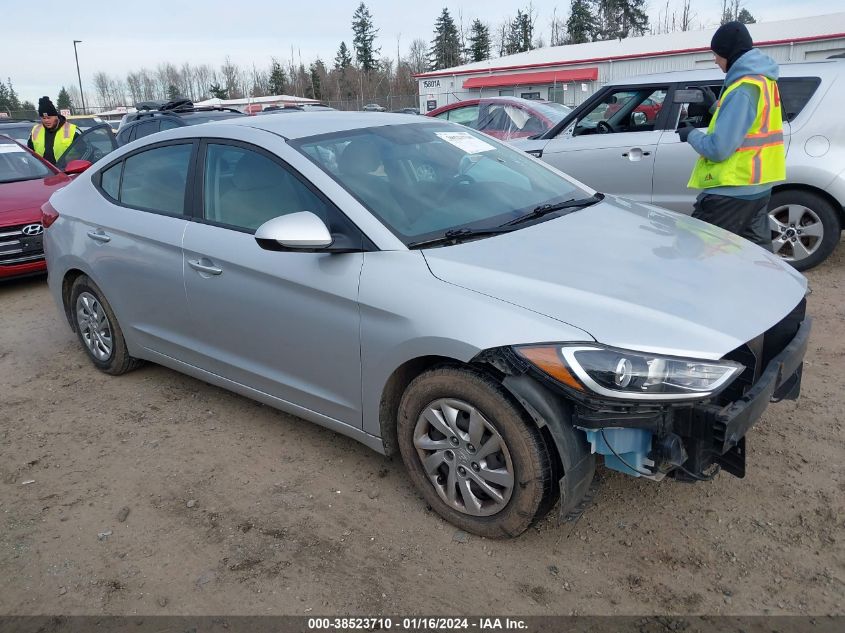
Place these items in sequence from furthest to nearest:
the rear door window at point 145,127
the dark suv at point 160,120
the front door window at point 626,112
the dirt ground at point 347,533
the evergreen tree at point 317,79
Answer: the evergreen tree at point 317,79
the rear door window at point 145,127
the dark suv at point 160,120
the front door window at point 626,112
the dirt ground at point 347,533

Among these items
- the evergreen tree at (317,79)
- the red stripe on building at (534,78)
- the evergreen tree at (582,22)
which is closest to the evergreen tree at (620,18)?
the evergreen tree at (582,22)

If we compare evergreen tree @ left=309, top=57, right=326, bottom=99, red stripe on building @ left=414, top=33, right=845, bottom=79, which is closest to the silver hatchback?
red stripe on building @ left=414, top=33, right=845, bottom=79

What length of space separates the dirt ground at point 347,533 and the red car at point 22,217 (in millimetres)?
3341

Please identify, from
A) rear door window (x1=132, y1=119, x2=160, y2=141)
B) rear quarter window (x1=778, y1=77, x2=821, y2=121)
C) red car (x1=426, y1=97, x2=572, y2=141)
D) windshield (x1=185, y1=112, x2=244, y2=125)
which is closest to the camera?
rear quarter window (x1=778, y1=77, x2=821, y2=121)

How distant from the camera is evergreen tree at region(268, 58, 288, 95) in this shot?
77750 millimetres

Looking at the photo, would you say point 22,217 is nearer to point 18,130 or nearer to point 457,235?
point 457,235

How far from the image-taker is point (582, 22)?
205 feet

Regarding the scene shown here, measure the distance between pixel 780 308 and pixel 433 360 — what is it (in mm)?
1380

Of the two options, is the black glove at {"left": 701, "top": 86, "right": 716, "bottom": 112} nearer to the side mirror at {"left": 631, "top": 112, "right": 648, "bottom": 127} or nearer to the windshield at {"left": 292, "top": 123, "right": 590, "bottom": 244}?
the side mirror at {"left": 631, "top": 112, "right": 648, "bottom": 127}

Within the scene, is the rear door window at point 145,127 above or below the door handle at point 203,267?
above

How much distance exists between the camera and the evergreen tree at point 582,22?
62.2m

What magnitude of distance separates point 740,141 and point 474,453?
2739 mm

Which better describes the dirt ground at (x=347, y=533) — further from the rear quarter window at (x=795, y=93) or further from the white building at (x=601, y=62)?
the white building at (x=601, y=62)

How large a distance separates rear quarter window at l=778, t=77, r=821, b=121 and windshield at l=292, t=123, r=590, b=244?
331 cm
